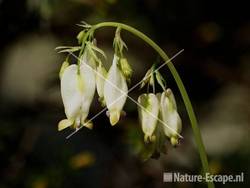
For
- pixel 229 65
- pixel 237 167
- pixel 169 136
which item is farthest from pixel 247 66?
pixel 169 136

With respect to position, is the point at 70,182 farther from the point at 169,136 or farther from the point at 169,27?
the point at 169,136

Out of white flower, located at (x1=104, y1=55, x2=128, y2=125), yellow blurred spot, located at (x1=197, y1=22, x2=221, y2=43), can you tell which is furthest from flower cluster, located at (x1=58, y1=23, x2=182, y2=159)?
yellow blurred spot, located at (x1=197, y1=22, x2=221, y2=43)

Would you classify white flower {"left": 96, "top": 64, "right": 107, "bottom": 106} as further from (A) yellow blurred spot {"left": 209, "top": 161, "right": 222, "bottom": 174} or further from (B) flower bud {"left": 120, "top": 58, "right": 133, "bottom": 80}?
(A) yellow blurred spot {"left": 209, "top": 161, "right": 222, "bottom": 174}

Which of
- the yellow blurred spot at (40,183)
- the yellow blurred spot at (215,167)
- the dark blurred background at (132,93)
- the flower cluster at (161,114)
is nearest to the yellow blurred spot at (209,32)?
the dark blurred background at (132,93)

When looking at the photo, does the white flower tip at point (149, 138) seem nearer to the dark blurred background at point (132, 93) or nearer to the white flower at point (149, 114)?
the white flower at point (149, 114)

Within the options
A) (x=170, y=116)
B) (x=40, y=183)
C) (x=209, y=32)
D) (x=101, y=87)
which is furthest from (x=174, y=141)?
(x=209, y=32)

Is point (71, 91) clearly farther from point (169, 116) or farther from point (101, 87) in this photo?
point (169, 116)
